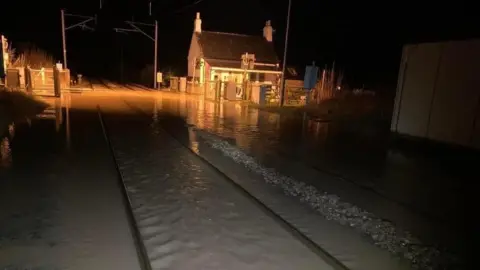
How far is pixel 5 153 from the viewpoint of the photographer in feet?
27.0

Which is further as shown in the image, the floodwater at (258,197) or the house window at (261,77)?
the house window at (261,77)

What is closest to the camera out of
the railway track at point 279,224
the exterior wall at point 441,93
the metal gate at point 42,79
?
the railway track at point 279,224

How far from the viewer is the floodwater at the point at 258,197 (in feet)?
14.3

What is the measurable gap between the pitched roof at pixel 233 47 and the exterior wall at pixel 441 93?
2444 cm

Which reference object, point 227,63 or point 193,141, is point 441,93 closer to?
point 193,141

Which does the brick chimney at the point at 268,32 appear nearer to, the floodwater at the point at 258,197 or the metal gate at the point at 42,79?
the metal gate at the point at 42,79

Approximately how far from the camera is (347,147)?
11.0 meters

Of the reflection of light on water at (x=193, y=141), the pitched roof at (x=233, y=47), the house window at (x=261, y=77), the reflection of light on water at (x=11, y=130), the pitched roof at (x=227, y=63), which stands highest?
the pitched roof at (x=233, y=47)

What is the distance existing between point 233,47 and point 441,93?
28.2 meters

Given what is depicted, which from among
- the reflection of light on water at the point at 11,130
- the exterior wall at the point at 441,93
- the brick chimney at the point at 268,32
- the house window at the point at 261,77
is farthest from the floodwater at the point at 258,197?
the brick chimney at the point at 268,32

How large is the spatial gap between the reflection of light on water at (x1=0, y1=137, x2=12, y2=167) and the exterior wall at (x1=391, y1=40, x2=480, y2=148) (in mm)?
11679

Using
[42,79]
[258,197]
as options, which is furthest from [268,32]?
[258,197]

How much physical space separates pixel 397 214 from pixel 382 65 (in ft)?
76.4

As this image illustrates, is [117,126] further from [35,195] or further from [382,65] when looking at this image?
[382,65]
